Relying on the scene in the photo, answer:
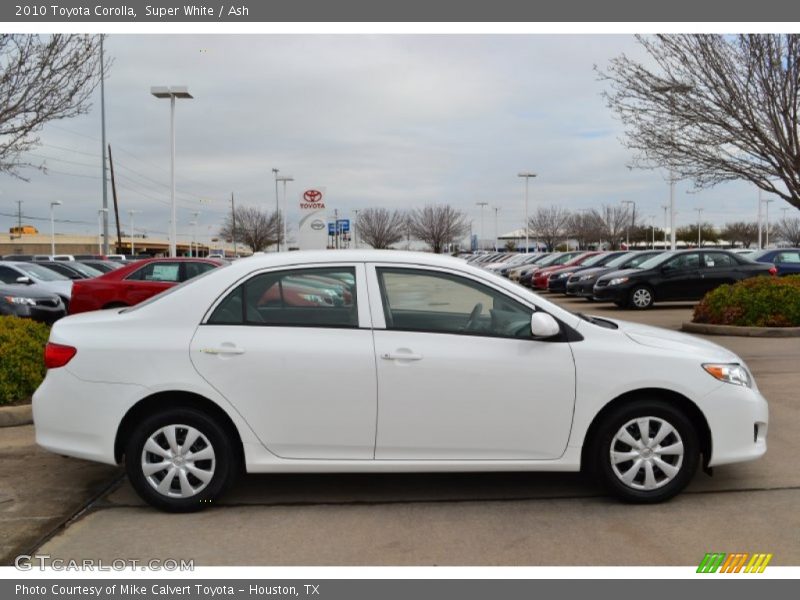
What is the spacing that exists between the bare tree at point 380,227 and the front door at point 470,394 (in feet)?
222

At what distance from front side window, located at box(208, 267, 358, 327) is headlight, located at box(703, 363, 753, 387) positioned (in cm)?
229

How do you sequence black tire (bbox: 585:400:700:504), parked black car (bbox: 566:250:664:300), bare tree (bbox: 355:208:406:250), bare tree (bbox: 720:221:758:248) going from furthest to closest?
bare tree (bbox: 720:221:758:248)
bare tree (bbox: 355:208:406:250)
parked black car (bbox: 566:250:664:300)
black tire (bbox: 585:400:700:504)

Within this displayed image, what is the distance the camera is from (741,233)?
92750 millimetres

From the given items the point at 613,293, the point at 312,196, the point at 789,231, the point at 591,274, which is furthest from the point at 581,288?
the point at 789,231

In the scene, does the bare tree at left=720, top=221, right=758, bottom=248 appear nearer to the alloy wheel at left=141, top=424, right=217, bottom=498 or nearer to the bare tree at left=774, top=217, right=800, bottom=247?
the bare tree at left=774, top=217, right=800, bottom=247

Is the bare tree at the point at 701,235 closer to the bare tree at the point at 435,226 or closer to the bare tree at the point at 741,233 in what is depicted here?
the bare tree at the point at 741,233

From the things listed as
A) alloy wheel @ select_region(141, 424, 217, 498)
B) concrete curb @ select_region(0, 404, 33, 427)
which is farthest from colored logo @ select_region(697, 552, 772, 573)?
concrete curb @ select_region(0, 404, 33, 427)

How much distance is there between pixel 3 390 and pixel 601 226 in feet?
257

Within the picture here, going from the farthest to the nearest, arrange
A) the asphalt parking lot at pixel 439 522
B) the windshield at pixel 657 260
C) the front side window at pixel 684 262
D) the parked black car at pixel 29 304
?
the windshield at pixel 657 260
the front side window at pixel 684 262
the parked black car at pixel 29 304
the asphalt parking lot at pixel 439 522

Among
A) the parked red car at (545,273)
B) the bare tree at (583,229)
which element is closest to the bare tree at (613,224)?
the bare tree at (583,229)

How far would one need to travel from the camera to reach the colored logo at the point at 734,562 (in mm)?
3770

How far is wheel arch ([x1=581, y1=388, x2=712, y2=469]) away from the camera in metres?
4.57

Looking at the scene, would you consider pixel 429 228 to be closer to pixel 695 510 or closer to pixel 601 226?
pixel 601 226

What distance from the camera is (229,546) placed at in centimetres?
407
